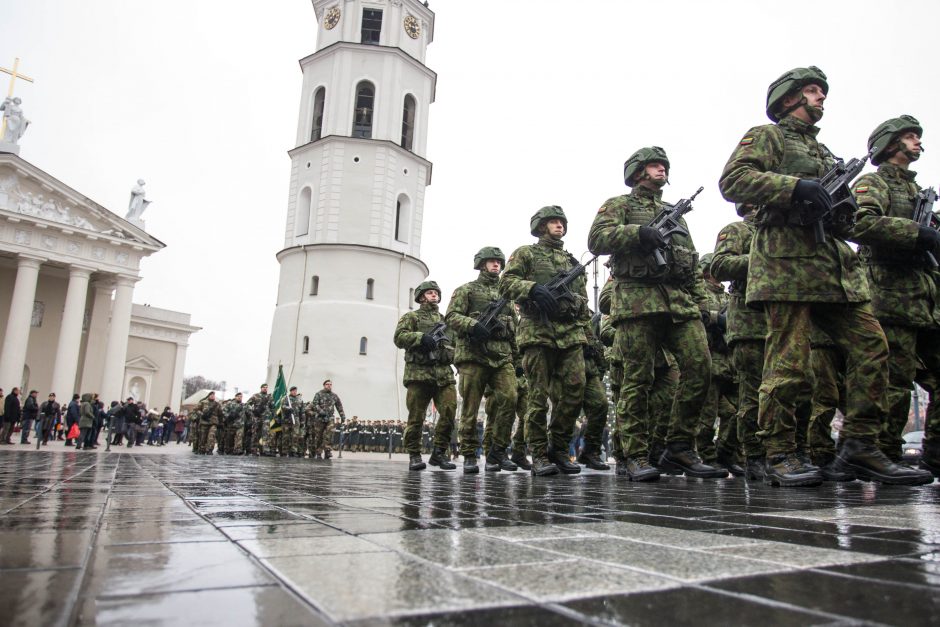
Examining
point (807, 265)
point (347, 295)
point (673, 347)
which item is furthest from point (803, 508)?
point (347, 295)

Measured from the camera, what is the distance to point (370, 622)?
1.14 metres

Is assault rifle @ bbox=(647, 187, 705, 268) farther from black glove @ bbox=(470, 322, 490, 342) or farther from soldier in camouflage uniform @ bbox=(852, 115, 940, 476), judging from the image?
black glove @ bbox=(470, 322, 490, 342)

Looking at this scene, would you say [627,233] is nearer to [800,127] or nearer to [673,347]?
[673,347]

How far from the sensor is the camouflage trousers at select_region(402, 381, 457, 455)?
9234mm

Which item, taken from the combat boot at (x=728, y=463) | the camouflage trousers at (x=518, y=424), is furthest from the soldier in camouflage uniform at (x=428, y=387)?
the combat boot at (x=728, y=463)

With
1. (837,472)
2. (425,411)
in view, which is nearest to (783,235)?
(837,472)

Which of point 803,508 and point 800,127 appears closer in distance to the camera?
point 803,508

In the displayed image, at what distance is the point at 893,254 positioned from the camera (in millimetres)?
5570

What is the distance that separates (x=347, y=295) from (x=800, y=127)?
111 ft

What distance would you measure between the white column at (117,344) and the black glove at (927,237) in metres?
36.6

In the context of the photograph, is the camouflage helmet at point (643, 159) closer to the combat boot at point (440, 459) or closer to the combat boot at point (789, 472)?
the combat boot at point (789, 472)

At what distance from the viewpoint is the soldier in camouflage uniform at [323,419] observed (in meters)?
18.0

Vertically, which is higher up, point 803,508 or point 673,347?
point 673,347

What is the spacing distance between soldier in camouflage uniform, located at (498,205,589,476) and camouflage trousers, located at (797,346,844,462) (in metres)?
2.09
